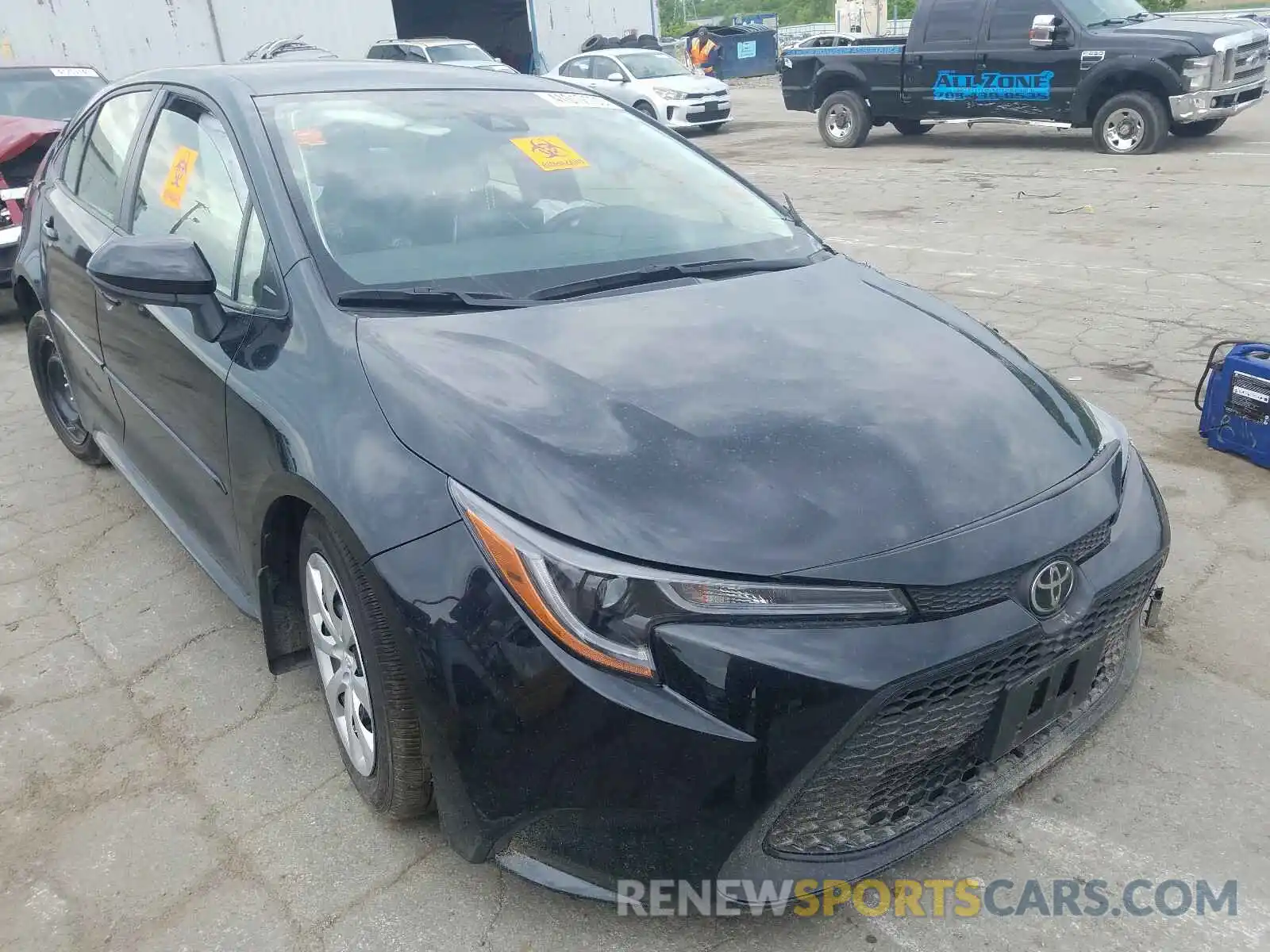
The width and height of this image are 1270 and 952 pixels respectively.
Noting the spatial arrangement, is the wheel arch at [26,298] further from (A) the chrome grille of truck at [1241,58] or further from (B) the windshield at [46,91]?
(A) the chrome grille of truck at [1241,58]

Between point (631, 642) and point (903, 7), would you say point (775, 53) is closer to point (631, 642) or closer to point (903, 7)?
point (903, 7)

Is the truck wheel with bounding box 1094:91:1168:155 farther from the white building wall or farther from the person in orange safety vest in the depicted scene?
the person in orange safety vest

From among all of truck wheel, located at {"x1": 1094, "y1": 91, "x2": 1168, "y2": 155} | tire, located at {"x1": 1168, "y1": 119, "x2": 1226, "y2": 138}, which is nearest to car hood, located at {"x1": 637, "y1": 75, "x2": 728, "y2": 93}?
truck wheel, located at {"x1": 1094, "y1": 91, "x2": 1168, "y2": 155}

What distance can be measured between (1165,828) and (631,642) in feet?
4.36

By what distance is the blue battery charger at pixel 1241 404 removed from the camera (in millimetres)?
3836

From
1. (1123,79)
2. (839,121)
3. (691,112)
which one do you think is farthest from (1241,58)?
(691,112)

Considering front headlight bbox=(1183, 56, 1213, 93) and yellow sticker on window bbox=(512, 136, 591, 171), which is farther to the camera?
front headlight bbox=(1183, 56, 1213, 93)

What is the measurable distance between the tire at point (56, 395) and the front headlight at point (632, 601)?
333cm

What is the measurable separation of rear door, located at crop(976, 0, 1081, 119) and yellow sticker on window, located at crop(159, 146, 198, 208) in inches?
431

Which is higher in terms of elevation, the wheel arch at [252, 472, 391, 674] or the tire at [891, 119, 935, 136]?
the wheel arch at [252, 472, 391, 674]

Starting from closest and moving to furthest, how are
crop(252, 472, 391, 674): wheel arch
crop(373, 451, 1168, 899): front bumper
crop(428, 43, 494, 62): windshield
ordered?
1. crop(373, 451, 1168, 899): front bumper
2. crop(252, 472, 391, 674): wheel arch
3. crop(428, 43, 494, 62): windshield

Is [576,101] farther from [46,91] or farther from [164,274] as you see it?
[46,91]

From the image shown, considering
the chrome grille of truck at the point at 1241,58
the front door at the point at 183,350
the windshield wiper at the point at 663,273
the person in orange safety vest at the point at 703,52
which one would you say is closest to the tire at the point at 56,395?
the front door at the point at 183,350

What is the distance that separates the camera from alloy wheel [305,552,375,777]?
2.25 meters
